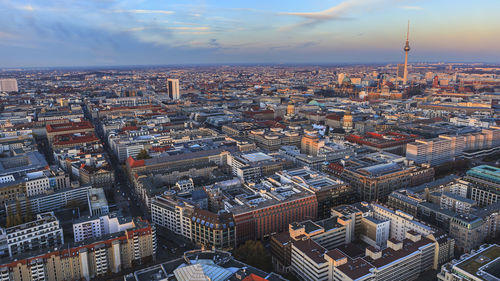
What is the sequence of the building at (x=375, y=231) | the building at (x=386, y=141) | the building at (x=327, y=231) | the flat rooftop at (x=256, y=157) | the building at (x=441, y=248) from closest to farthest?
the building at (x=441, y=248), the building at (x=327, y=231), the building at (x=375, y=231), the flat rooftop at (x=256, y=157), the building at (x=386, y=141)

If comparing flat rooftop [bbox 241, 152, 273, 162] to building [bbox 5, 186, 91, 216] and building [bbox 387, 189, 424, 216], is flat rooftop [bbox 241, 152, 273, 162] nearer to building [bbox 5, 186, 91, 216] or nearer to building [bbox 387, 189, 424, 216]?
building [bbox 387, 189, 424, 216]

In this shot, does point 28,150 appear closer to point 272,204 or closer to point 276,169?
point 276,169

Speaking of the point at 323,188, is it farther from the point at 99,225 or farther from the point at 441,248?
the point at 99,225

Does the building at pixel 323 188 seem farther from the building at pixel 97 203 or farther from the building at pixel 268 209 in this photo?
the building at pixel 97 203

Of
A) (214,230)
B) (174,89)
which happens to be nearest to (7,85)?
(174,89)

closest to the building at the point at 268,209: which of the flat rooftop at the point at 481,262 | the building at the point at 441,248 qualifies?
the building at the point at 441,248
